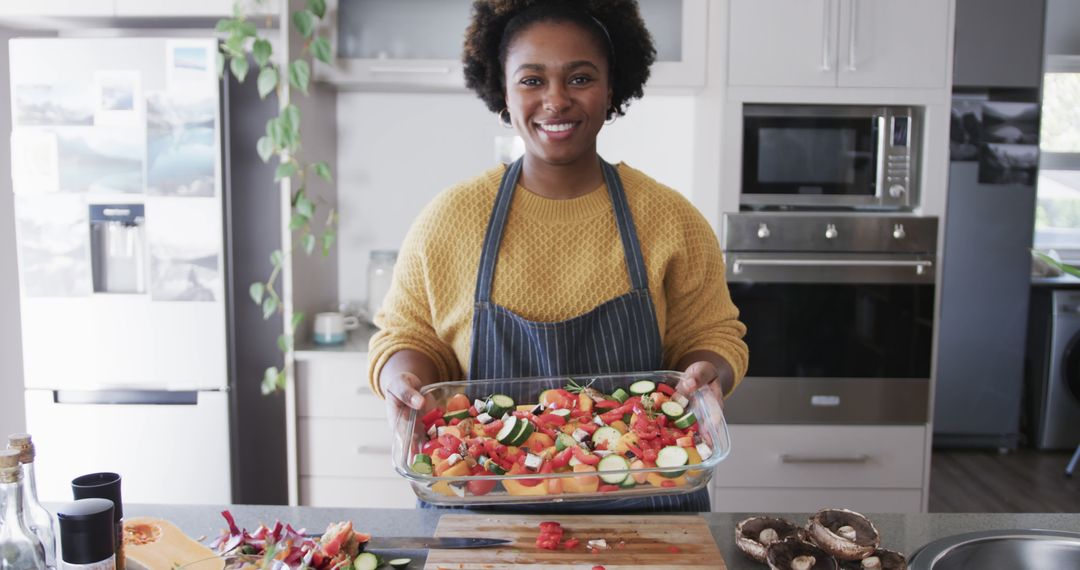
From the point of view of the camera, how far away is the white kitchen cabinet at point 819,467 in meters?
2.68

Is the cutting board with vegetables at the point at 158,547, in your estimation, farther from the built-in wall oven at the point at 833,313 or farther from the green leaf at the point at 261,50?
the built-in wall oven at the point at 833,313

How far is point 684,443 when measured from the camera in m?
1.16

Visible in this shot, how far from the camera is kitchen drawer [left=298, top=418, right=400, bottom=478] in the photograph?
2.68 m

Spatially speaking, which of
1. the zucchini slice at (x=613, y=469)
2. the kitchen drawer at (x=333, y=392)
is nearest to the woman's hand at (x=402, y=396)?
the zucchini slice at (x=613, y=469)

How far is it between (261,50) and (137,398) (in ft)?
3.68

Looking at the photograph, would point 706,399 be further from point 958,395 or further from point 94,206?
point 958,395

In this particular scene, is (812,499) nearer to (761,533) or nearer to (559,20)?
(761,533)

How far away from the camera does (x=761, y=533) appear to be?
3.74 feet

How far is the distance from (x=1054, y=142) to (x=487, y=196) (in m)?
3.64

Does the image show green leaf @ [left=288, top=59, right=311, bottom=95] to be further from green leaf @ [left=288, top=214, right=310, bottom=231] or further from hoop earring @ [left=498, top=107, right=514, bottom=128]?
hoop earring @ [left=498, top=107, right=514, bottom=128]

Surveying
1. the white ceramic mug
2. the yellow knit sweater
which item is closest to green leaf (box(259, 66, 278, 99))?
the white ceramic mug

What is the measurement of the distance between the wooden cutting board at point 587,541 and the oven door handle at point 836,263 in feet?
4.82

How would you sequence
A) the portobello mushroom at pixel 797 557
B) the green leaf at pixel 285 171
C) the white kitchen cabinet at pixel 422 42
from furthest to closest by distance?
the white kitchen cabinet at pixel 422 42 → the green leaf at pixel 285 171 → the portobello mushroom at pixel 797 557

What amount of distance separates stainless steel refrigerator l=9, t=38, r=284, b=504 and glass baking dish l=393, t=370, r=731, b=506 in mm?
1507
